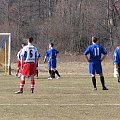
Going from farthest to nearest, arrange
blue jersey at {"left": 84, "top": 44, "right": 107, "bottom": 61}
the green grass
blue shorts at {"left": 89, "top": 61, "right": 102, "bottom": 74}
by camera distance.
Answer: blue shorts at {"left": 89, "top": 61, "right": 102, "bottom": 74}, blue jersey at {"left": 84, "top": 44, "right": 107, "bottom": 61}, the green grass

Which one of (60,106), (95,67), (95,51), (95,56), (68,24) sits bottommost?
(60,106)

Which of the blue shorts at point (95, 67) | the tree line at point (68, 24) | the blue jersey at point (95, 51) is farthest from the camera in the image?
the tree line at point (68, 24)

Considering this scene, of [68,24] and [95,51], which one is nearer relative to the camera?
[95,51]

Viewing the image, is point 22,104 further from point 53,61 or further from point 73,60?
point 73,60

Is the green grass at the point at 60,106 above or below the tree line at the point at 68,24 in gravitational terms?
below

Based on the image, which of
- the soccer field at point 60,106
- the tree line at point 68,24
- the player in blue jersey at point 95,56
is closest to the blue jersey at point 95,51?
the player in blue jersey at point 95,56

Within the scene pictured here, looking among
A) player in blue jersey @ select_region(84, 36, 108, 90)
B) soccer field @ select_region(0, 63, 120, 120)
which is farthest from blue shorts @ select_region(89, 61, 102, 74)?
soccer field @ select_region(0, 63, 120, 120)

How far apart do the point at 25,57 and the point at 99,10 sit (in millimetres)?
50786

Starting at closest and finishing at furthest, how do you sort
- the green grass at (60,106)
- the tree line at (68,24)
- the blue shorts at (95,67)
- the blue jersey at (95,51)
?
the green grass at (60,106) → the blue jersey at (95,51) → the blue shorts at (95,67) → the tree line at (68,24)

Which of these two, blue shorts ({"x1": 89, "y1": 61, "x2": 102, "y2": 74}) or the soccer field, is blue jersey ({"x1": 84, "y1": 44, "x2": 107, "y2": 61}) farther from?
the soccer field

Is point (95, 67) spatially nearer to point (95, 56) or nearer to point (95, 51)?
point (95, 56)

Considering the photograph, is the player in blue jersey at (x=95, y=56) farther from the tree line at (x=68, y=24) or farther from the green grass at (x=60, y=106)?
the tree line at (x=68, y=24)

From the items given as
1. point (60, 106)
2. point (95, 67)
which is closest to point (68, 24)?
point (95, 67)

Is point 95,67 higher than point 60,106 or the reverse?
higher
